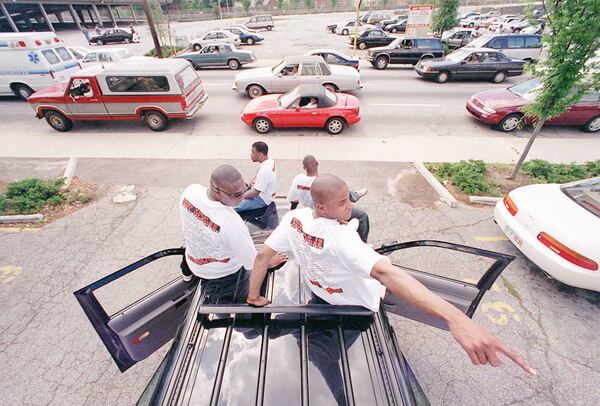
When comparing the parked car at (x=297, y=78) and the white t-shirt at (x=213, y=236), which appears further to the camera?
the parked car at (x=297, y=78)

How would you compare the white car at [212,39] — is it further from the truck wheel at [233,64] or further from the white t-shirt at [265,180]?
the white t-shirt at [265,180]

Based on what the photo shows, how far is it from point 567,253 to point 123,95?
10.8m

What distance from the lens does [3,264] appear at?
462cm

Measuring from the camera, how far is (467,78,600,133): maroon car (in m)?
8.71

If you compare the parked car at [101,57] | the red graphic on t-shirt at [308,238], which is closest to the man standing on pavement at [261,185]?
the red graphic on t-shirt at [308,238]

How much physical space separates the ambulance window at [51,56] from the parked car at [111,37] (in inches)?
870

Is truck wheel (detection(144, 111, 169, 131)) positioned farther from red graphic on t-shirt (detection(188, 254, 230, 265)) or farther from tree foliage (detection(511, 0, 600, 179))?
tree foliage (detection(511, 0, 600, 179))

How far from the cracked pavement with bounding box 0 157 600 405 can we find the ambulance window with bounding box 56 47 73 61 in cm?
988

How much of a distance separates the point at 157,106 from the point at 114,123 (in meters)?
2.35

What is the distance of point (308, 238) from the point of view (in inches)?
80.4

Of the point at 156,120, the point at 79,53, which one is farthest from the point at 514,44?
the point at 79,53

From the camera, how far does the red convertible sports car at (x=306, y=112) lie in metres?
8.73

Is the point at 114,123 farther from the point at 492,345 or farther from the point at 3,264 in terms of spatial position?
the point at 492,345

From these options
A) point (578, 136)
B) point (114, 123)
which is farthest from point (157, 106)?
point (578, 136)
